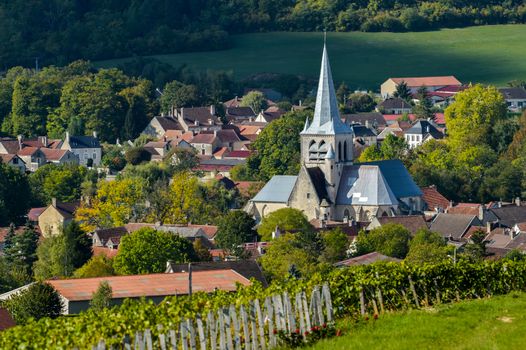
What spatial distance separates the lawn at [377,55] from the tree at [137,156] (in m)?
45.1

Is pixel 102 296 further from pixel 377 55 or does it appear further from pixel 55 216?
pixel 377 55

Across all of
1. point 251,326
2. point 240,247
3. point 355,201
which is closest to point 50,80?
point 355,201

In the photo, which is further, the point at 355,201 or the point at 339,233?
the point at 355,201

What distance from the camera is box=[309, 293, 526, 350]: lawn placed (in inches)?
927

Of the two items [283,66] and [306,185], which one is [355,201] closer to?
[306,185]

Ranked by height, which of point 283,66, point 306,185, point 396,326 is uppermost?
point 396,326

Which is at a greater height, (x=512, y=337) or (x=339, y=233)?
(x=512, y=337)

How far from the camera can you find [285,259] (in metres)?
56.1

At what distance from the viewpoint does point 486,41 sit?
161 meters

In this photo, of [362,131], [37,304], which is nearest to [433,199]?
→ [362,131]

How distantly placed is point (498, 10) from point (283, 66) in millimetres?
24847

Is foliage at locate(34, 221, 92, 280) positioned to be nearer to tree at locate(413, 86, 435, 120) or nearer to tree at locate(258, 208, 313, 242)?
tree at locate(258, 208, 313, 242)

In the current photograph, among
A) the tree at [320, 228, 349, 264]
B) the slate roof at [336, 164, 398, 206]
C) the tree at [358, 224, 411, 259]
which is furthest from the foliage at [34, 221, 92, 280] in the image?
the slate roof at [336, 164, 398, 206]

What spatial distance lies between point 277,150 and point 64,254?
121ft
